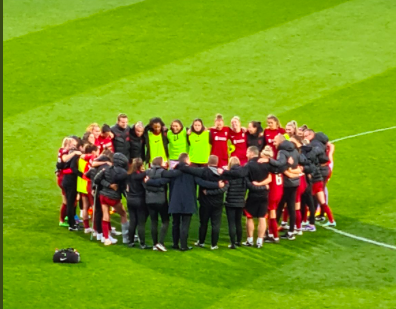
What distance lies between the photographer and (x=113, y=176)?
17.9 m

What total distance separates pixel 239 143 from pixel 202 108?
6.36 m

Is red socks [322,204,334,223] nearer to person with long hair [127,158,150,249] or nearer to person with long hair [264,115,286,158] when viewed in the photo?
person with long hair [264,115,286,158]

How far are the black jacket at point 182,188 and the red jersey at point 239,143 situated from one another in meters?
2.63

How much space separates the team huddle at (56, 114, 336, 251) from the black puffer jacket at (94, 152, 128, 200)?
0.06 feet

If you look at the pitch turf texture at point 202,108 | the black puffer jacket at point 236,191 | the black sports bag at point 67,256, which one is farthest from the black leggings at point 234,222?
the black sports bag at point 67,256

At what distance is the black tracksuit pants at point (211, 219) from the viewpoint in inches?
706

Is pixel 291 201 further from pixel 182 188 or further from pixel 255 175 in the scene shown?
pixel 182 188

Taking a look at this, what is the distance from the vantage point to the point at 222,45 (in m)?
30.4

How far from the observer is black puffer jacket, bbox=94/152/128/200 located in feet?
58.9

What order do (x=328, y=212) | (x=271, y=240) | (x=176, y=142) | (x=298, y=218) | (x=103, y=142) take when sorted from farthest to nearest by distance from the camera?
(x=176, y=142), (x=103, y=142), (x=328, y=212), (x=298, y=218), (x=271, y=240)

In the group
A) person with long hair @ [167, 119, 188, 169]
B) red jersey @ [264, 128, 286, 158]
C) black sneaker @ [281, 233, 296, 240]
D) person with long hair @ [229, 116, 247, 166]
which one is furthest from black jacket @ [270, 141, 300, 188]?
person with long hair @ [167, 119, 188, 169]

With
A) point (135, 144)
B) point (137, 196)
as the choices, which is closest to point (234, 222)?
point (137, 196)

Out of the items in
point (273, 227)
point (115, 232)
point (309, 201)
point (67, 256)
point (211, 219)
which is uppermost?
point (309, 201)

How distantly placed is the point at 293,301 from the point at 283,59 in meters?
14.8
